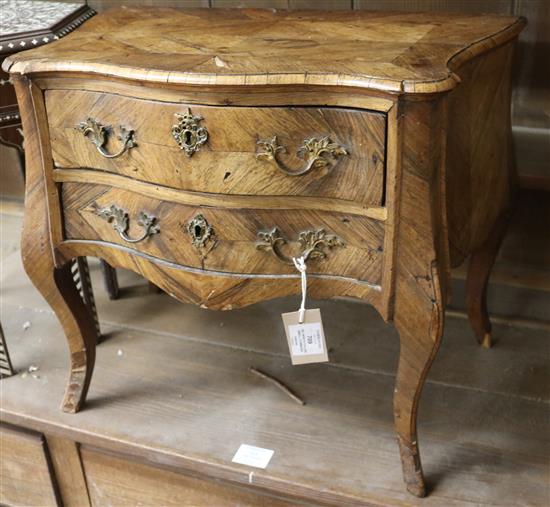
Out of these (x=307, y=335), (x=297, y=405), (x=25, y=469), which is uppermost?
(x=307, y=335)

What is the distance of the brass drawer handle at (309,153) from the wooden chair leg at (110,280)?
707mm

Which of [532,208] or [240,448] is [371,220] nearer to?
[240,448]

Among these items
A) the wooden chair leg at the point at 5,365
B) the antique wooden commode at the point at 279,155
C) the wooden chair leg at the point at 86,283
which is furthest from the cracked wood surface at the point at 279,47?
the wooden chair leg at the point at 5,365

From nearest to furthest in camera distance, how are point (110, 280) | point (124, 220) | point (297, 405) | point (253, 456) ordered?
point (124, 220)
point (253, 456)
point (297, 405)
point (110, 280)

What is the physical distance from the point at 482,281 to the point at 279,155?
54cm

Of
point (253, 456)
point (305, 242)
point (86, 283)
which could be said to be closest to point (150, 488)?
point (253, 456)

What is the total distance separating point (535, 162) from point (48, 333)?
0.94m

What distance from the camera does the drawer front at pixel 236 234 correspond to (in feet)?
3.12

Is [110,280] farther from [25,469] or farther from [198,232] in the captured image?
[198,232]

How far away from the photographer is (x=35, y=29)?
46.9 inches

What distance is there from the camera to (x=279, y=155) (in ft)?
3.01

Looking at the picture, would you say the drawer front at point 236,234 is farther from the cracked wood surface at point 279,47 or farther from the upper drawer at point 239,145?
→ the cracked wood surface at point 279,47

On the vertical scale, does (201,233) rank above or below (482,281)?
above

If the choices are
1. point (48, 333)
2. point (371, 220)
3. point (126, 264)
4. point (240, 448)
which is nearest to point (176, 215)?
point (126, 264)
